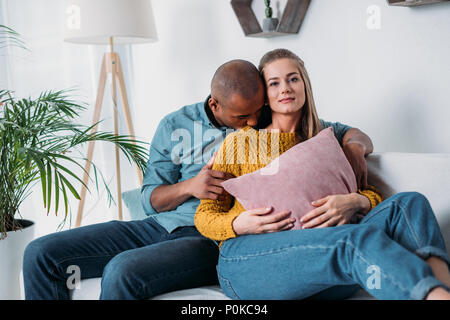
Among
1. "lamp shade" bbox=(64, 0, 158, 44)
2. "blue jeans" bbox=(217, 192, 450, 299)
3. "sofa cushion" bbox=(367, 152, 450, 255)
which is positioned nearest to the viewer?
"blue jeans" bbox=(217, 192, 450, 299)

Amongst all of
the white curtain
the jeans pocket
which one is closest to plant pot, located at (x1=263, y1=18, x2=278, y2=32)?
the white curtain

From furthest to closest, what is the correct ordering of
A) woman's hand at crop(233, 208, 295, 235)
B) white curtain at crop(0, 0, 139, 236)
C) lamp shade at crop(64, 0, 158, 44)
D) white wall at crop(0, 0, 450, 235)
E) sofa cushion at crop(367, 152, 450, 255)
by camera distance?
white curtain at crop(0, 0, 139, 236) → lamp shade at crop(64, 0, 158, 44) → white wall at crop(0, 0, 450, 235) → sofa cushion at crop(367, 152, 450, 255) → woman's hand at crop(233, 208, 295, 235)

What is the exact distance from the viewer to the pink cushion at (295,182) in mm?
1329

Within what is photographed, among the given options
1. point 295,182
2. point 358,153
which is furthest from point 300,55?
point 295,182

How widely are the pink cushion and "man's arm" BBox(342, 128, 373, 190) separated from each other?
11 centimetres

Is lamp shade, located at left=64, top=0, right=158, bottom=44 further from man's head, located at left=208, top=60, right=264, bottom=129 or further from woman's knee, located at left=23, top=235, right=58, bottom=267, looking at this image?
woman's knee, located at left=23, top=235, right=58, bottom=267

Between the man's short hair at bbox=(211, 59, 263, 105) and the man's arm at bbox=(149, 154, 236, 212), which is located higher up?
the man's short hair at bbox=(211, 59, 263, 105)

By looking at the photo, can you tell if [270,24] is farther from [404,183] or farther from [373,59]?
[404,183]

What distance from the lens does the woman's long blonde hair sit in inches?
62.6

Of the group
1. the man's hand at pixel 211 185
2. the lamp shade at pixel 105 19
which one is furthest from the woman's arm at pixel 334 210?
the lamp shade at pixel 105 19

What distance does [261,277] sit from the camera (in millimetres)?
1216

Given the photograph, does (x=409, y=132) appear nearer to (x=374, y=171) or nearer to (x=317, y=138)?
(x=374, y=171)

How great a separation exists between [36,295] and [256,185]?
0.74m

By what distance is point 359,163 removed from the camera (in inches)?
60.1
